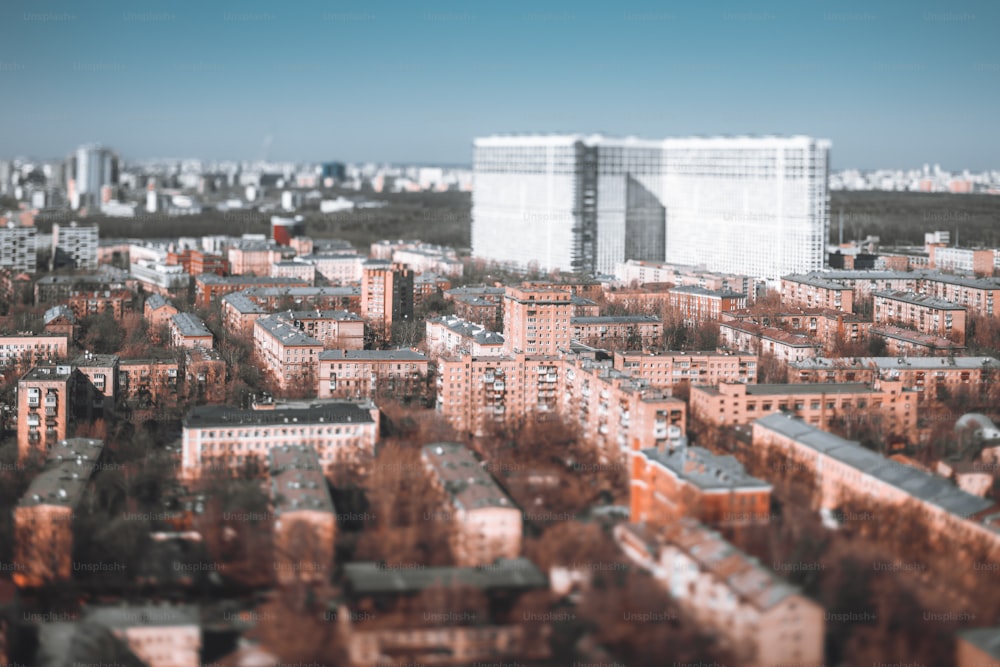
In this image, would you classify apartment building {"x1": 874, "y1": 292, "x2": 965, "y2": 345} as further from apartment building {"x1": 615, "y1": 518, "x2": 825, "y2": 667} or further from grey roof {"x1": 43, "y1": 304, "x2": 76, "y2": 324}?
grey roof {"x1": 43, "y1": 304, "x2": 76, "y2": 324}

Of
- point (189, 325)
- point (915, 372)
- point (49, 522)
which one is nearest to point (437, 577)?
point (49, 522)

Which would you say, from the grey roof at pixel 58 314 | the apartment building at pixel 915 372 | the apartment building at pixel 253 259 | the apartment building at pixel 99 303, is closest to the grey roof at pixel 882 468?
the apartment building at pixel 915 372

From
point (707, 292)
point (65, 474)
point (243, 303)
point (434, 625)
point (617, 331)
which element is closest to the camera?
point (434, 625)

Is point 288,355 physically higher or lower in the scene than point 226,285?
lower

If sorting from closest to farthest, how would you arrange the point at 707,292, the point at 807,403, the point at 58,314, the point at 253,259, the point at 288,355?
the point at 807,403 < the point at 288,355 < the point at 58,314 < the point at 707,292 < the point at 253,259

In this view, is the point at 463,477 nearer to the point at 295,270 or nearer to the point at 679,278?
the point at 679,278

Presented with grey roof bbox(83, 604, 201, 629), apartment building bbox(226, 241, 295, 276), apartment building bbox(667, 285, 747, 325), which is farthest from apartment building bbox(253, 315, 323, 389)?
apartment building bbox(226, 241, 295, 276)

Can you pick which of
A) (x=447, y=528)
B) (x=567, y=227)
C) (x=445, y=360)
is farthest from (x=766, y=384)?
(x=567, y=227)

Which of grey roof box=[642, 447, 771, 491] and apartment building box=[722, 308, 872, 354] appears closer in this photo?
grey roof box=[642, 447, 771, 491]
